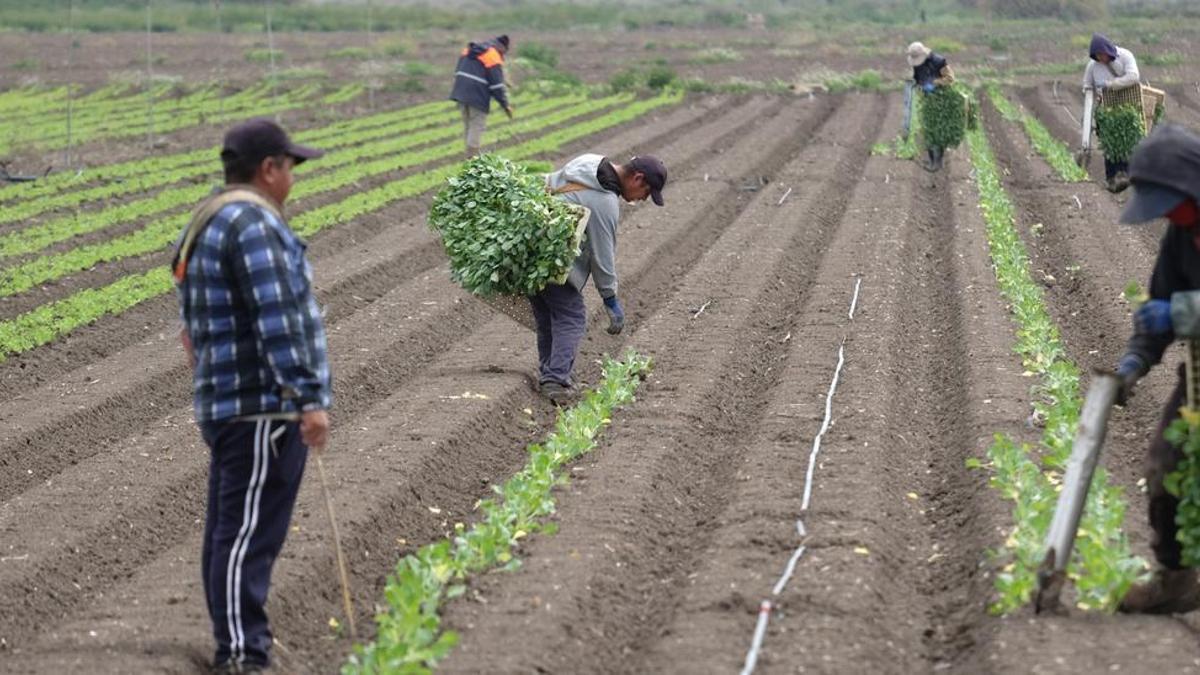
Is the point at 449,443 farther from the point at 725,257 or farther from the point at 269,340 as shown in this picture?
the point at 725,257

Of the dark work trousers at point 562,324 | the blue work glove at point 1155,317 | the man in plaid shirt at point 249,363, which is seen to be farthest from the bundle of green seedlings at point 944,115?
the man in plaid shirt at point 249,363

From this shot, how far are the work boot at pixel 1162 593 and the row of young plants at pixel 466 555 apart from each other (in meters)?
2.30

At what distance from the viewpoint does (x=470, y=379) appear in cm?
1102

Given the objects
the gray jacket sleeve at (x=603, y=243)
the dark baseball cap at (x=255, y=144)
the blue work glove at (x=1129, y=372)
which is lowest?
the gray jacket sleeve at (x=603, y=243)

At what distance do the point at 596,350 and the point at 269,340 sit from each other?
21.2 ft

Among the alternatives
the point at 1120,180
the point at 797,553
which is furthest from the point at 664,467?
the point at 1120,180

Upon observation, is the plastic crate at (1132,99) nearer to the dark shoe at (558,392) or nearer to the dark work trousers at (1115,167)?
the dark work trousers at (1115,167)

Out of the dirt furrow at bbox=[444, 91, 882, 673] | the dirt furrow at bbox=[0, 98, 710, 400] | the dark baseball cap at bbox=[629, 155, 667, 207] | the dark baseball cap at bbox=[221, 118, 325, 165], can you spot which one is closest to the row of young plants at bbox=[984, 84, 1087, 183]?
the dirt furrow at bbox=[444, 91, 882, 673]

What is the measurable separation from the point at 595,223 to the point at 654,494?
2.34 m

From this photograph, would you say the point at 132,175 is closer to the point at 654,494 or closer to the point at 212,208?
the point at 654,494

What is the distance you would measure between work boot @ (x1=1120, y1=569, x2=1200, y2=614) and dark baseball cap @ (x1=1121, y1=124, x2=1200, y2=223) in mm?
1266

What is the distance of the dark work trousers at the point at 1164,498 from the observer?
6102mm

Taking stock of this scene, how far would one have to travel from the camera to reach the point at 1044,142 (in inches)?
959

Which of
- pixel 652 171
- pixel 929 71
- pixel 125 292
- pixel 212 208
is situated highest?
pixel 212 208
